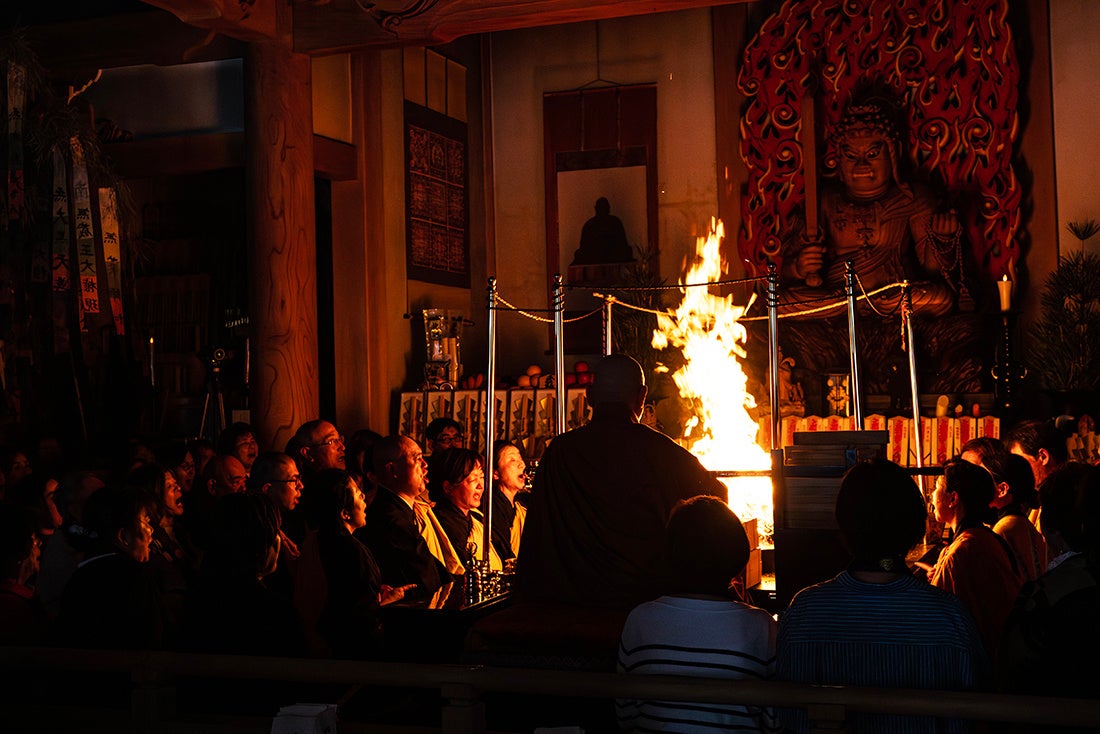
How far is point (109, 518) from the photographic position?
343 cm

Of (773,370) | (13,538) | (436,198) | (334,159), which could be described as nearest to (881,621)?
(13,538)

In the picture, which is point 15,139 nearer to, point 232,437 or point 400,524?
point 232,437

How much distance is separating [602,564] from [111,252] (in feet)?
17.0

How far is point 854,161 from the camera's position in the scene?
10.5 meters

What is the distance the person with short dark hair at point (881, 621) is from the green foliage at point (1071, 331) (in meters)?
7.63

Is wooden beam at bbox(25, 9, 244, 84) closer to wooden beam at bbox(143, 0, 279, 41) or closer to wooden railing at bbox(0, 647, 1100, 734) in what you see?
wooden beam at bbox(143, 0, 279, 41)

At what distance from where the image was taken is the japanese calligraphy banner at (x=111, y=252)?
812 cm

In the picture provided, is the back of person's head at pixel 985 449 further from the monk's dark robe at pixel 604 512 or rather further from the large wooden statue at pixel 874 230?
the large wooden statue at pixel 874 230

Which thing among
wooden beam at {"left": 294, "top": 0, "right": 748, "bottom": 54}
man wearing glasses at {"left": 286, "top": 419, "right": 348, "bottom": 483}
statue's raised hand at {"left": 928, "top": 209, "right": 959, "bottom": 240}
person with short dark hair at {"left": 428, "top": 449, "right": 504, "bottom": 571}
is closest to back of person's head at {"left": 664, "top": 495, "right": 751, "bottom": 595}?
person with short dark hair at {"left": 428, "top": 449, "right": 504, "bottom": 571}

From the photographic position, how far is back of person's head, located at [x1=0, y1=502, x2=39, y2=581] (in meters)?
3.58

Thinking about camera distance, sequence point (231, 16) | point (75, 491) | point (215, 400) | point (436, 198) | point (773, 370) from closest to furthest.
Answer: point (75, 491)
point (773, 370)
point (231, 16)
point (215, 400)
point (436, 198)

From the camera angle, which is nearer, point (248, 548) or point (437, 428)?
point (248, 548)

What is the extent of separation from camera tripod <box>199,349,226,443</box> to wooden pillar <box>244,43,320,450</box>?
4.98ft

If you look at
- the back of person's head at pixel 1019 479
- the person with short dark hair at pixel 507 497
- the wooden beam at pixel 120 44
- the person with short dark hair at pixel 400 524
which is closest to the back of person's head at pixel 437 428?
the person with short dark hair at pixel 507 497
